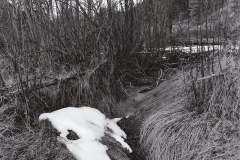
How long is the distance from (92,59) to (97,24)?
1.73ft

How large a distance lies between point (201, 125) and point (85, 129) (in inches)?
48.0

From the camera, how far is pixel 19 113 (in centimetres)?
265

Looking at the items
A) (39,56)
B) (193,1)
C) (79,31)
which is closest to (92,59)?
(79,31)

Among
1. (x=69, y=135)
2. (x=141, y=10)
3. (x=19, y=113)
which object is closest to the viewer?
(x=69, y=135)

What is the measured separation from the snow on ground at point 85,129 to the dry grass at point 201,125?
14.8 inches

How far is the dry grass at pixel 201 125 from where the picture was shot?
6.98 ft

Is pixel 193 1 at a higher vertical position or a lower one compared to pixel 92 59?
higher

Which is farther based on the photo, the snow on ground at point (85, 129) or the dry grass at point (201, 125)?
the snow on ground at point (85, 129)

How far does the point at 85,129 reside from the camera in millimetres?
2502

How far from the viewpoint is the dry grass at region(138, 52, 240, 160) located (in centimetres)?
213

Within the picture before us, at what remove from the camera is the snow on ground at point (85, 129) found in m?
2.28

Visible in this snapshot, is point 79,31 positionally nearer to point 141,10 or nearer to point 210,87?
point 141,10

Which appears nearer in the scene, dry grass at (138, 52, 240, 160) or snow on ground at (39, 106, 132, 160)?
dry grass at (138, 52, 240, 160)

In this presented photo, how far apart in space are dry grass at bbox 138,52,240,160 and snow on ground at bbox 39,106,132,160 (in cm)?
38
